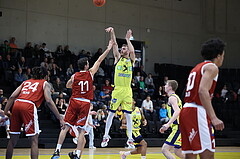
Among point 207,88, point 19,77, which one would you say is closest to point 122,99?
point 207,88

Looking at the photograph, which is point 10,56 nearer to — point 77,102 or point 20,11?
point 20,11

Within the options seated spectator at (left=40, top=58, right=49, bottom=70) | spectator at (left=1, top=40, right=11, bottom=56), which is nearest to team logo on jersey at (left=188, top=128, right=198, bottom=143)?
seated spectator at (left=40, top=58, right=49, bottom=70)

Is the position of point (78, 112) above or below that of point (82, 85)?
below

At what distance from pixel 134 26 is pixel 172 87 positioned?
18.2 m

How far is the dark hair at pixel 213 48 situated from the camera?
14.6 ft

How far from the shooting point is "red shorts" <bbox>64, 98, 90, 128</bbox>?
25.7 ft

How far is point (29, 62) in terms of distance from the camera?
723 inches

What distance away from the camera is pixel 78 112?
793 centimetres

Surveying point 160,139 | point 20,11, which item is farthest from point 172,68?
point 20,11

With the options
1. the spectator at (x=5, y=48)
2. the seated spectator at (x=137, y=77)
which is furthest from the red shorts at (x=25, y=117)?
the seated spectator at (x=137, y=77)

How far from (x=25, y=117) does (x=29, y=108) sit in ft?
0.55

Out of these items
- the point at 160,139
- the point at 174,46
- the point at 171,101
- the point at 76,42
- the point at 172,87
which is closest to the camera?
the point at 171,101

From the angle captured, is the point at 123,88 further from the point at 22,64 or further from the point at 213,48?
the point at 22,64

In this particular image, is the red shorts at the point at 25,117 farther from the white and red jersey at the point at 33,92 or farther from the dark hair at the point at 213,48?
the dark hair at the point at 213,48
